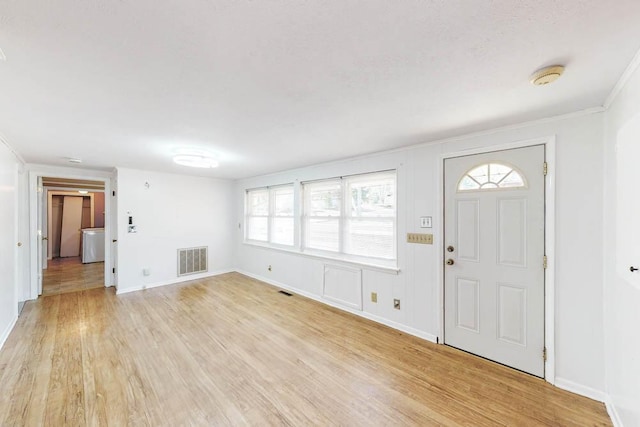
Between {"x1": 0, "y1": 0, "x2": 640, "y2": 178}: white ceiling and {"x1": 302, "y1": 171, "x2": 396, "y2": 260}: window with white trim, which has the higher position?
{"x1": 0, "y1": 0, "x2": 640, "y2": 178}: white ceiling

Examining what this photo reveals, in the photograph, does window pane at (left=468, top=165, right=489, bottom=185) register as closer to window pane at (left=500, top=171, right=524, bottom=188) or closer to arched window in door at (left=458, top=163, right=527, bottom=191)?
arched window in door at (left=458, top=163, right=527, bottom=191)

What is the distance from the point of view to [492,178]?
2.50m

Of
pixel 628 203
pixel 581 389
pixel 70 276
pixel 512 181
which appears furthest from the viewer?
pixel 70 276

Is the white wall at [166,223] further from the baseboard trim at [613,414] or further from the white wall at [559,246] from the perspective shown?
the baseboard trim at [613,414]

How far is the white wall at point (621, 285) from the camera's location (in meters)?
1.43

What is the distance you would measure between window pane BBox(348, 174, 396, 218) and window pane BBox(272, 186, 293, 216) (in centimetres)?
144

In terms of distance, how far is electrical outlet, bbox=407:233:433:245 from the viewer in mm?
2904

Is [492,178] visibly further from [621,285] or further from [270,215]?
[270,215]

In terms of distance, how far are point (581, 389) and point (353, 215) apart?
2772 mm

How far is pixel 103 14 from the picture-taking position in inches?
40.7

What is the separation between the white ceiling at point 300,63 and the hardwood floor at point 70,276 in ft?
12.1

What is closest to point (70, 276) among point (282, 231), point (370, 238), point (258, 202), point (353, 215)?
point (258, 202)

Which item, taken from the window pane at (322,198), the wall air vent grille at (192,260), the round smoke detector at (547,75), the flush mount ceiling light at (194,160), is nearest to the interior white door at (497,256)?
the round smoke detector at (547,75)

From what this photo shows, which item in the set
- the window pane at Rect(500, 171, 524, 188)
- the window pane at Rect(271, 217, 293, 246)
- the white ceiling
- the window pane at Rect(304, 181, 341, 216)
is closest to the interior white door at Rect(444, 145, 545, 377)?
the window pane at Rect(500, 171, 524, 188)
